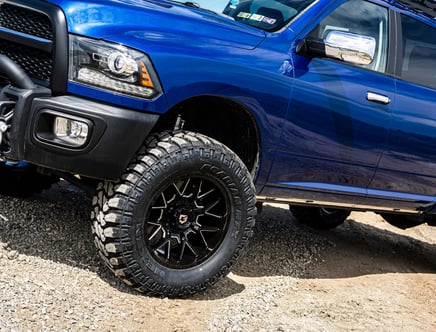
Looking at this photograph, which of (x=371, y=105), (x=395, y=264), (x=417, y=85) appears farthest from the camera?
(x=395, y=264)

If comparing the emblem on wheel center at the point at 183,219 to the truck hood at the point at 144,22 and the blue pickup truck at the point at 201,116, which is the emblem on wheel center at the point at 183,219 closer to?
the blue pickup truck at the point at 201,116

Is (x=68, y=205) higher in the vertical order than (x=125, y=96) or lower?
lower

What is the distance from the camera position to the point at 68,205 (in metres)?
4.59

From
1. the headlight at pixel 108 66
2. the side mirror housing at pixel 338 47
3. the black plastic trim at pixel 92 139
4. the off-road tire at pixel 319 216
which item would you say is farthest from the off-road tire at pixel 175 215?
the off-road tire at pixel 319 216

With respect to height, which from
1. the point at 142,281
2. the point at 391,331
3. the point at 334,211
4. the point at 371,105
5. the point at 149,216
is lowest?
the point at 334,211

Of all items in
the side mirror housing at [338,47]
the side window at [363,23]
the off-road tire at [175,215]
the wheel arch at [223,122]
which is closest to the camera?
the off-road tire at [175,215]

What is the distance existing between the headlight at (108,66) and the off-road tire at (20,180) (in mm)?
1562

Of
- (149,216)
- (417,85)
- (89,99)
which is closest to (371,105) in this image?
(417,85)

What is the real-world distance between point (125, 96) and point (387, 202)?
2382 millimetres

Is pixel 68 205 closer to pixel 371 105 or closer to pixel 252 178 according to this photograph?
pixel 252 178

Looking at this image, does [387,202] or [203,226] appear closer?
[203,226]

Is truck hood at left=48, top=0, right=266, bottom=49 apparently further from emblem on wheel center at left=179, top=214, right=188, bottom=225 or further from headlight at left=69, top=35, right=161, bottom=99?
emblem on wheel center at left=179, top=214, right=188, bottom=225

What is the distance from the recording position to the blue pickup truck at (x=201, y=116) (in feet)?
9.43

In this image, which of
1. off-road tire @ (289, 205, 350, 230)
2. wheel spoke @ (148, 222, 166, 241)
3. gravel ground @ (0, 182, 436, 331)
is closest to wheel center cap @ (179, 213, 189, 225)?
wheel spoke @ (148, 222, 166, 241)
